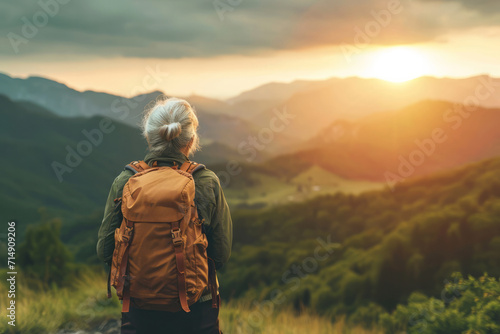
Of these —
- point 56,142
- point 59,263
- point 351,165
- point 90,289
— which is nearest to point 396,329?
point 90,289

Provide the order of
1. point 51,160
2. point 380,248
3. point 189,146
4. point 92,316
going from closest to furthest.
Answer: point 189,146
point 92,316
point 380,248
point 51,160

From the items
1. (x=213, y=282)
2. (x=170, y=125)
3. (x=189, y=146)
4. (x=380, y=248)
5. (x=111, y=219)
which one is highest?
(x=170, y=125)

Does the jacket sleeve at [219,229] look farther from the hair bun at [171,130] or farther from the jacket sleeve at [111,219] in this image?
the jacket sleeve at [111,219]

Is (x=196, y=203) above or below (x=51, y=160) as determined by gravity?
below

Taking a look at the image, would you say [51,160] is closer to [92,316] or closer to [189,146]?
[92,316]

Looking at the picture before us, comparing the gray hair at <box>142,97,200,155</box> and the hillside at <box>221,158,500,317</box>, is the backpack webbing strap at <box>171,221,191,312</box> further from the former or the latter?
the hillside at <box>221,158,500,317</box>

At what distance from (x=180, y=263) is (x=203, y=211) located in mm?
319

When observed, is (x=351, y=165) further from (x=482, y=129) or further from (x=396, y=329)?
(x=396, y=329)

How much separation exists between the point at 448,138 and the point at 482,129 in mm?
2440

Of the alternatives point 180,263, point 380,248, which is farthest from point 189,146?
point 380,248

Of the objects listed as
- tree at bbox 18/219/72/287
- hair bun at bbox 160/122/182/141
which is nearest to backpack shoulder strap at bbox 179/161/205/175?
hair bun at bbox 160/122/182/141

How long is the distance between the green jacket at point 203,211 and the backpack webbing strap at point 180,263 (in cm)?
21

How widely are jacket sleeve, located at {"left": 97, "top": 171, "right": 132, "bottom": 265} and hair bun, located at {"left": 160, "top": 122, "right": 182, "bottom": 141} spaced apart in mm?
335

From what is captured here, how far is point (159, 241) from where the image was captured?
243 cm
